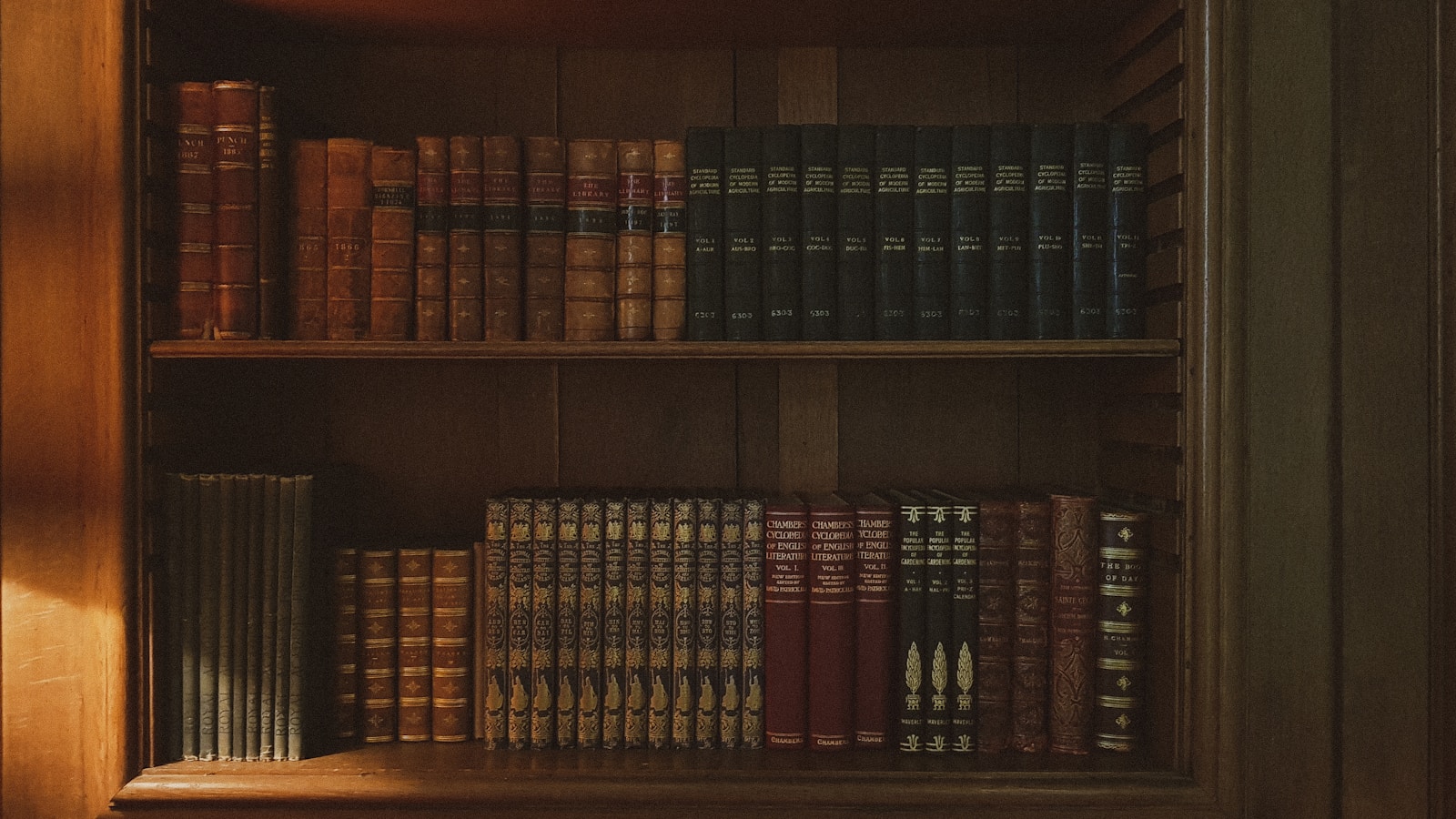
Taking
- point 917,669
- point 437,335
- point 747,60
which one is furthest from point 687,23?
point 917,669

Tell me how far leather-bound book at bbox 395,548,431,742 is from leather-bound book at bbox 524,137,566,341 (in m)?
0.32

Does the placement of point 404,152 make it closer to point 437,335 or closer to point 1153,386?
point 437,335

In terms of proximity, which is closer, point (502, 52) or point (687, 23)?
point (687, 23)

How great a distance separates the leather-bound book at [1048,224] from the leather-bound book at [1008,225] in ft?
0.04

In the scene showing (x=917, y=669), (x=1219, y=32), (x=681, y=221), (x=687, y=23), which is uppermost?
(x=687, y=23)

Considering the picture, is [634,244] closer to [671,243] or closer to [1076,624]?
[671,243]

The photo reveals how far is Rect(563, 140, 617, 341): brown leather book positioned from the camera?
1.25 meters

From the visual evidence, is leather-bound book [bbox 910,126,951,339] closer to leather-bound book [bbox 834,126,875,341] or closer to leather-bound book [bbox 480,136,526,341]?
leather-bound book [bbox 834,126,875,341]

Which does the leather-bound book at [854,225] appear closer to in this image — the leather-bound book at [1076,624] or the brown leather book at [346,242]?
the leather-bound book at [1076,624]

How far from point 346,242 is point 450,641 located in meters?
0.51

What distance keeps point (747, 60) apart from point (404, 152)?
524 millimetres

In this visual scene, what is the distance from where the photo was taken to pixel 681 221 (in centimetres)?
125

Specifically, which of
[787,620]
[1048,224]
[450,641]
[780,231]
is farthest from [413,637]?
[1048,224]

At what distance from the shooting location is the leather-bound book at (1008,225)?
48.4 inches
